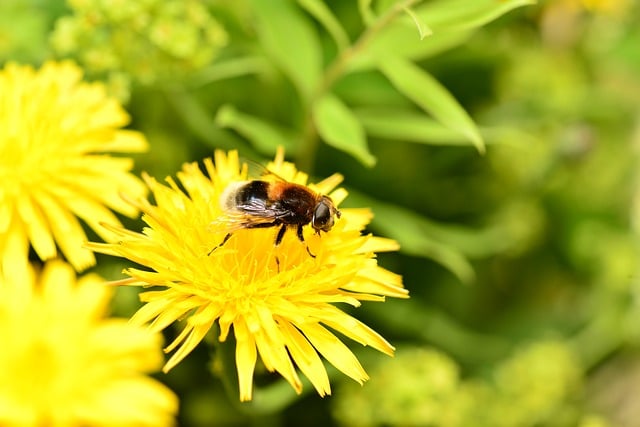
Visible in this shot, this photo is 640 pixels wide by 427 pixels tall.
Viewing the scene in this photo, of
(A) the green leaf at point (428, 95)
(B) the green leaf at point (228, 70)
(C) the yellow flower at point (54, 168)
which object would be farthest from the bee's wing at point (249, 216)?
(B) the green leaf at point (228, 70)

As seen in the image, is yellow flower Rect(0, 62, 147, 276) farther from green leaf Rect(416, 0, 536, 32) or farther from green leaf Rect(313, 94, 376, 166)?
green leaf Rect(416, 0, 536, 32)

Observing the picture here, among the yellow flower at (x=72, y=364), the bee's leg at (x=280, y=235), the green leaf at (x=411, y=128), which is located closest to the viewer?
the yellow flower at (x=72, y=364)

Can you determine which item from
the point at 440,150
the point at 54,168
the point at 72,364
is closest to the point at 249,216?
the point at 54,168

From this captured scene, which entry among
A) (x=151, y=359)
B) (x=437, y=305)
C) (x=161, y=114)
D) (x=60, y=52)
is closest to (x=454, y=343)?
(x=437, y=305)

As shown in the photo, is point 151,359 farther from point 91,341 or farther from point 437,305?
point 437,305

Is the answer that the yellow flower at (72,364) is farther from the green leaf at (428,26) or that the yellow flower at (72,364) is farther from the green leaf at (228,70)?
the green leaf at (228,70)
